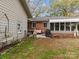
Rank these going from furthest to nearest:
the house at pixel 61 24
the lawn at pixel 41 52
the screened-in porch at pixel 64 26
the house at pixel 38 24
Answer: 1. the house at pixel 38 24
2. the screened-in porch at pixel 64 26
3. the house at pixel 61 24
4. the lawn at pixel 41 52

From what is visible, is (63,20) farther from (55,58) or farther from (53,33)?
(55,58)

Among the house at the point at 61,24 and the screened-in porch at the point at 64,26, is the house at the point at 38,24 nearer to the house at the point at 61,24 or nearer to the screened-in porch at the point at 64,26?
the house at the point at 61,24

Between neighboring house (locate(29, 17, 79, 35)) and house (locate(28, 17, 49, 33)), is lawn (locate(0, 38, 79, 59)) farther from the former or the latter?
house (locate(28, 17, 49, 33))

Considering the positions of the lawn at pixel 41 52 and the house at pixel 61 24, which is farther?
the house at pixel 61 24

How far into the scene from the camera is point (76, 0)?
43812 millimetres

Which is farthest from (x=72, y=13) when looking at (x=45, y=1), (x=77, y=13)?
(x=45, y=1)

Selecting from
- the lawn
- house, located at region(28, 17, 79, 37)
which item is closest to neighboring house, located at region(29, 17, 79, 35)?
house, located at region(28, 17, 79, 37)

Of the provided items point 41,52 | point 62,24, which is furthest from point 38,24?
point 41,52

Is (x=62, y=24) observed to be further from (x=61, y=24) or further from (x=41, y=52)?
(x=41, y=52)

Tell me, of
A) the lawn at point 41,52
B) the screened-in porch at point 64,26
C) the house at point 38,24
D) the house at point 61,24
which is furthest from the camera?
the house at point 38,24

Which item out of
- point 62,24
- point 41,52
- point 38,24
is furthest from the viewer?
point 38,24

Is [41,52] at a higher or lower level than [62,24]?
lower

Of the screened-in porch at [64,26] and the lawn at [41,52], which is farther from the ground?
the screened-in porch at [64,26]

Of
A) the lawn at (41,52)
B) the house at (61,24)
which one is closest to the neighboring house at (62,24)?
the house at (61,24)
